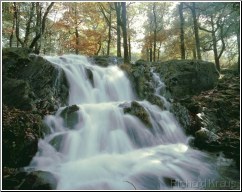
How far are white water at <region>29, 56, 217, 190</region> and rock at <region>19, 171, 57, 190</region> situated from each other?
23 centimetres

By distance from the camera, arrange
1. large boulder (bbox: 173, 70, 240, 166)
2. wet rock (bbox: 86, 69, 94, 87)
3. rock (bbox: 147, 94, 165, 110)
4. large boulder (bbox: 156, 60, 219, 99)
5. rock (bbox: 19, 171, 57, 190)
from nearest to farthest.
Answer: rock (bbox: 19, 171, 57, 190) < large boulder (bbox: 173, 70, 240, 166) < rock (bbox: 147, 94, 165, 110) < wet rock (bbox: 86, 69, 94, 87) < large boulder (bbox: 156, 60, 219, 99)

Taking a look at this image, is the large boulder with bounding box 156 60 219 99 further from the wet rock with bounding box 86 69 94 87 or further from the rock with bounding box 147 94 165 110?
the wet rock with bounding box 86 69 94 87

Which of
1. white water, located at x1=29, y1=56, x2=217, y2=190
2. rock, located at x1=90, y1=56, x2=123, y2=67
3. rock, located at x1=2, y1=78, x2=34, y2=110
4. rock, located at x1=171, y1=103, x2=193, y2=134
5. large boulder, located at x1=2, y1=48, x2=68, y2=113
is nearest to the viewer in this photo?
white water, located at x1=29, y1=56, x2=217, y2=190

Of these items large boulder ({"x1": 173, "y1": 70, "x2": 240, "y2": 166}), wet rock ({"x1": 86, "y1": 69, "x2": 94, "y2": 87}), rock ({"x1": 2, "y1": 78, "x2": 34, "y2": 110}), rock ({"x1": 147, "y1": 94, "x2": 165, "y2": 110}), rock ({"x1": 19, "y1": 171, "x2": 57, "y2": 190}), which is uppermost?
wet rock ({"x1": 86, "y1": 69, "x2": 94, "y2": 87})

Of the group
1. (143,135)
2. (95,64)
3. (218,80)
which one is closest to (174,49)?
(218,80)

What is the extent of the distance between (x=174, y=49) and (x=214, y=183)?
1964cm

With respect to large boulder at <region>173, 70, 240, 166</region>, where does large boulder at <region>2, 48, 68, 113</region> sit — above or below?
above

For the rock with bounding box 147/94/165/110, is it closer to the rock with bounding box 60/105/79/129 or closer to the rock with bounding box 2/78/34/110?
the rock with bounding box 60/105/79/129

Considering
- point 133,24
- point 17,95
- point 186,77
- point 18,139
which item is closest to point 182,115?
point 186,77

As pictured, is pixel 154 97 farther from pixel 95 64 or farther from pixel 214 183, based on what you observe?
pixel 214 183

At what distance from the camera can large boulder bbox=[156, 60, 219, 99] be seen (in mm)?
12586

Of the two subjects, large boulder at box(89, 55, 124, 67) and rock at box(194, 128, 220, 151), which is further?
large boulder at box(89, 55, 124, 67)

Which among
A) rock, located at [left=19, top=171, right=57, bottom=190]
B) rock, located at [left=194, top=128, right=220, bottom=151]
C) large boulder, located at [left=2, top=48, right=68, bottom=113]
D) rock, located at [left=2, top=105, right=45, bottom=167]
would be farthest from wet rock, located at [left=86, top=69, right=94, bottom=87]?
rock, located at [left=19, top=171, right=57, bottom=190]

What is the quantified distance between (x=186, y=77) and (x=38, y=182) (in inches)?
362
